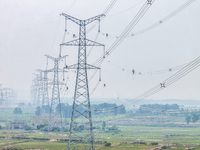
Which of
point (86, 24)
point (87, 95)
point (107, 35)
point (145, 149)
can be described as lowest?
point (145, 149)

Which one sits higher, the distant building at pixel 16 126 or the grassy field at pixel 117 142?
the distant building at pixel 16 126

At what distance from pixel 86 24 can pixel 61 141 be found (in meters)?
53.7

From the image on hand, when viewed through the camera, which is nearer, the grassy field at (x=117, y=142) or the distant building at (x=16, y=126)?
the grassy field at (x=117, y=142)

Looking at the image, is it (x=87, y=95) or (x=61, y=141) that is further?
(x=61, y=141)

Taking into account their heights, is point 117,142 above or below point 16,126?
below

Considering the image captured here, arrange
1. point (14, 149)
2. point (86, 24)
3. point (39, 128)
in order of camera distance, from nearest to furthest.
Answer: point (86, 24) → point (14, 149) → point (39, 128)

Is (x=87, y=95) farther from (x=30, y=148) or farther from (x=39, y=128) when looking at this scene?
(x=39, y=128)

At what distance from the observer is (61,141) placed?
94.7m

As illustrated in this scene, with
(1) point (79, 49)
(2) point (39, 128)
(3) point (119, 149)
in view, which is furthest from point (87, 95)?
(2) point (39, 128)

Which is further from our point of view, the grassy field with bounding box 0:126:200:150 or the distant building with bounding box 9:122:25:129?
the distant building with bounding box 9:122:25:129

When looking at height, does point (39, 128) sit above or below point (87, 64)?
below

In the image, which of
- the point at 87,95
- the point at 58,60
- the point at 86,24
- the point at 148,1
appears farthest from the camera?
the point at 58,60

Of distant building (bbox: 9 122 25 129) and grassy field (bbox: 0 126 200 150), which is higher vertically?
distant building (bbox: 9 122 25 129)

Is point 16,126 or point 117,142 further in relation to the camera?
point 16,126
